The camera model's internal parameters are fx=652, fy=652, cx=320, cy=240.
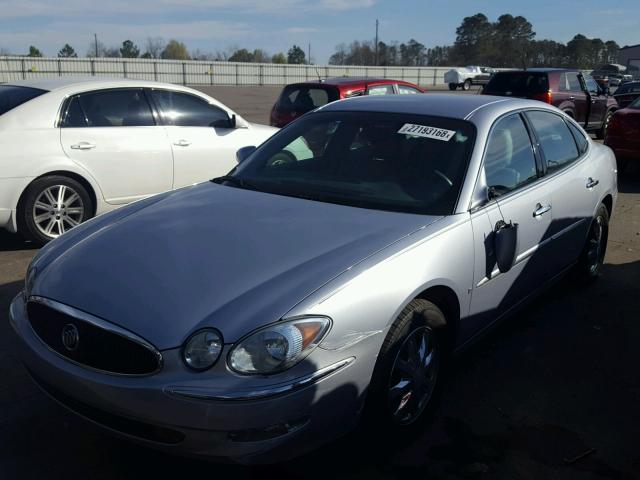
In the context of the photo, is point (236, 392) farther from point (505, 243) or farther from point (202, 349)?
point (505, 243)

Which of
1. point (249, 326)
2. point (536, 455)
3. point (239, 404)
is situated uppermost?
point (249, 326)

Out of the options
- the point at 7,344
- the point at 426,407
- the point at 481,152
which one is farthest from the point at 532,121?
the point at 7,344

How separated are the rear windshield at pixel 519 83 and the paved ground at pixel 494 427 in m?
10.0

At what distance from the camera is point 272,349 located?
2.44m

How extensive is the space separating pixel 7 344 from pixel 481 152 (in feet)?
10.1

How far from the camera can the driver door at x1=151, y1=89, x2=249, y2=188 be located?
6746 mm

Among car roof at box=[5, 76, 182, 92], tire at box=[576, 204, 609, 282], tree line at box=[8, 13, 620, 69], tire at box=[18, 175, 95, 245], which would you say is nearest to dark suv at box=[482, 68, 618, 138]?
tire at box=[576, 204, 609, 282]

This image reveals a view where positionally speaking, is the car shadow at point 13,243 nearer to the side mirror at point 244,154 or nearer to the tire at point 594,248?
the side mirror at point 244,154

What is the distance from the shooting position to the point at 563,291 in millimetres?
5266

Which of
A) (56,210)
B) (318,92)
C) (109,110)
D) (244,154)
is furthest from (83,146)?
(318,92)

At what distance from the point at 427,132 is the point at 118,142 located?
141 inches

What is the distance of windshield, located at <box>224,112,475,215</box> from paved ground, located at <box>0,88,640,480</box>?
3.70ft

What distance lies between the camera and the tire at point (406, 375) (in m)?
2.79

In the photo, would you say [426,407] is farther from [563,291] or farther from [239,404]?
[563,291]
